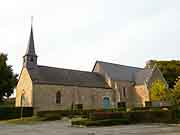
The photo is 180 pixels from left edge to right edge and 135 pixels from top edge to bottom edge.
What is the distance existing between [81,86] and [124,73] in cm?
1099

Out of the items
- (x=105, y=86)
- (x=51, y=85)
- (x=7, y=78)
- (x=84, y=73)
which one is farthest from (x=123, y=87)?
(x=7, y=78)

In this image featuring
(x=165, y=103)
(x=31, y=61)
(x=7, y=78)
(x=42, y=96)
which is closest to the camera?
(x=42, y=96)

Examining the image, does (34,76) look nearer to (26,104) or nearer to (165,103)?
(26,104)

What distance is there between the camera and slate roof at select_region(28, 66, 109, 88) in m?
38.6

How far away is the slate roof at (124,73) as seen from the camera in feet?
155

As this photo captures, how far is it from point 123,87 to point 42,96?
51.0ft

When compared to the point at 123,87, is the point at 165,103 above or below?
below

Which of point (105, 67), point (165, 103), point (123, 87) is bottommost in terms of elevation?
point (165, 103)

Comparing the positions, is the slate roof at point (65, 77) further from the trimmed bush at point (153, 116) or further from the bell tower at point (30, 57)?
the trimmed bush at point (153, 116)

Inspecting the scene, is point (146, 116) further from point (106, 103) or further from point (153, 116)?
point (106, 103)

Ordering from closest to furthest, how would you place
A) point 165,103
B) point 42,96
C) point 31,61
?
point 42,96 → point 31,61 → point 165,103

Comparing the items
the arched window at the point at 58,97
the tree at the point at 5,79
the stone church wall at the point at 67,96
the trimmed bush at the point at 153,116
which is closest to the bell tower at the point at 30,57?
the stone church wall at the point at 67,96

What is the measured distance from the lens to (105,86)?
148 ft

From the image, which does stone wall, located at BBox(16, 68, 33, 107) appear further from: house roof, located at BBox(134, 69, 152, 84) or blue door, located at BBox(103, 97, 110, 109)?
house roof, located at BBox(134, 69, 152, 84)
